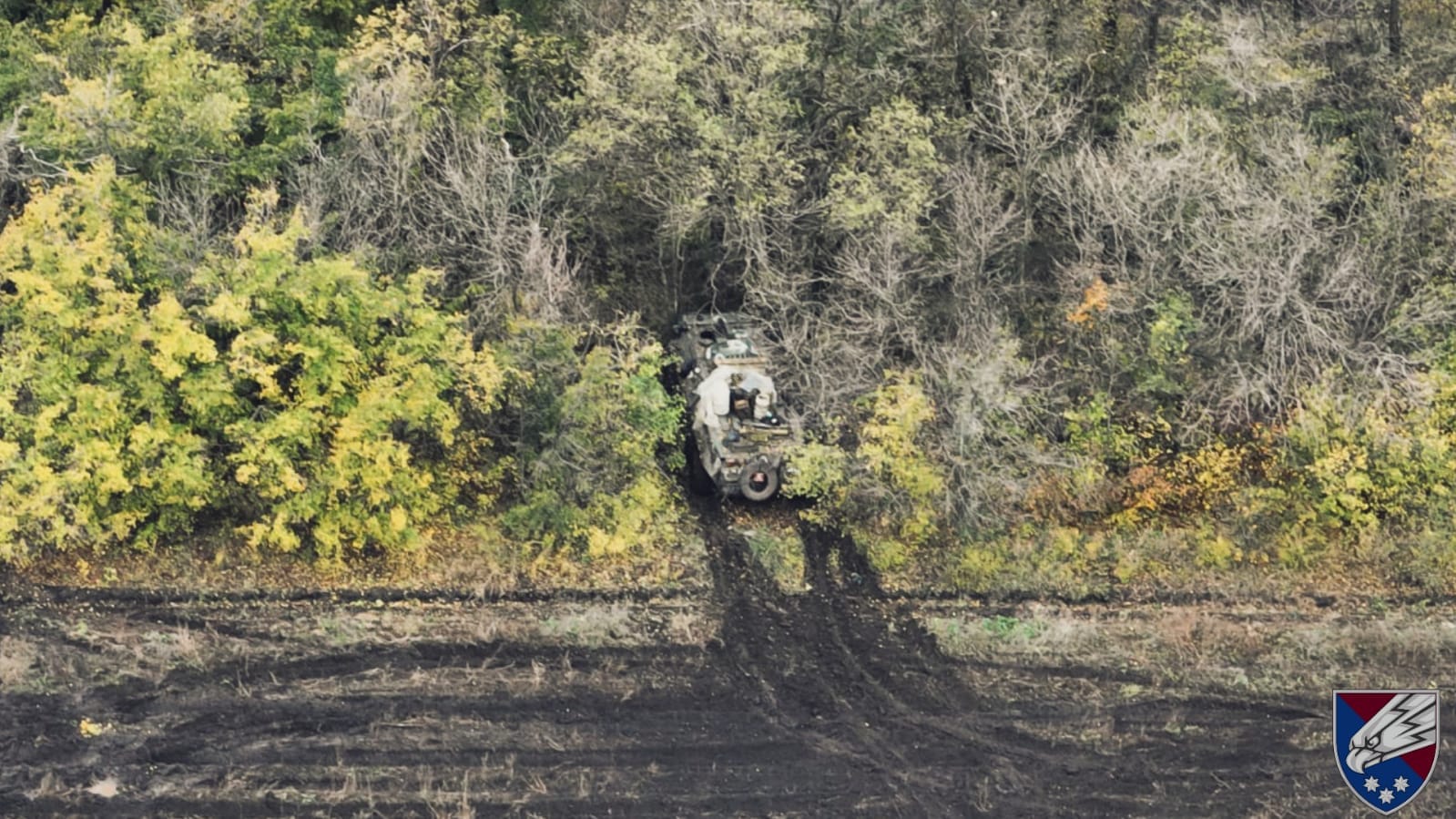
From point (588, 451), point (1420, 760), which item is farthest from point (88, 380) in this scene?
point (1420, 760)

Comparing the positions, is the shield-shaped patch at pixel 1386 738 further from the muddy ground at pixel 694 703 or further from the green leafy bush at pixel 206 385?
the green leafy bush at pixel 206 385

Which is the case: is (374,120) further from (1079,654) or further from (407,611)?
(1079,654)

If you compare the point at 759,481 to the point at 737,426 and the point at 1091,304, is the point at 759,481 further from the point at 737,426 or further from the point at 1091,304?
the point at 1091,304

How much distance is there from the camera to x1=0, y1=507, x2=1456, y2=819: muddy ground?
1390 centimetres

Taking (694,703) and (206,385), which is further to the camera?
(206,385)

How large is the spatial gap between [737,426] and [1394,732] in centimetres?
1102

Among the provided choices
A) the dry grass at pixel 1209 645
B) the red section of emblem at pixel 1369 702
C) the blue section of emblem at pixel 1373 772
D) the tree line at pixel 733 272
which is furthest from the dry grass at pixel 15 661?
the red section of emblem at pixel 1369 702

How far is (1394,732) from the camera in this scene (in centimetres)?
897

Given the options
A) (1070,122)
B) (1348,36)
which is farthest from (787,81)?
(1348,36)

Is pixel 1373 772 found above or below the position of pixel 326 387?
below

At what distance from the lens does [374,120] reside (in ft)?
61.3

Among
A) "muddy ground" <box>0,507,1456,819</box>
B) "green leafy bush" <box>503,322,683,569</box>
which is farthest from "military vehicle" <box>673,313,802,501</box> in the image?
"muddy ground" <box>0,507,1456,819</box>

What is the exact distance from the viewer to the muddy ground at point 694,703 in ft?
45.6

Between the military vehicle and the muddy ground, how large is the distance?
1338 mm
